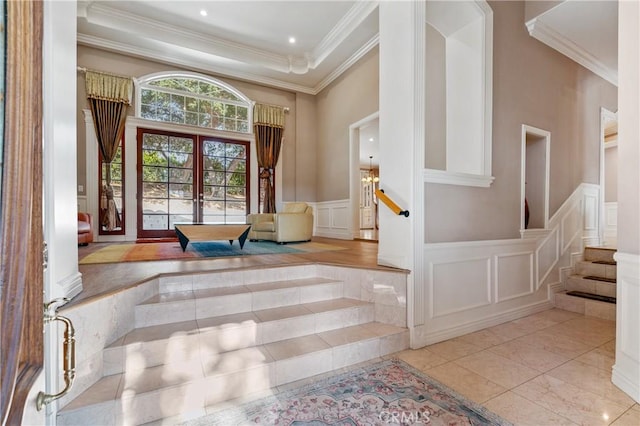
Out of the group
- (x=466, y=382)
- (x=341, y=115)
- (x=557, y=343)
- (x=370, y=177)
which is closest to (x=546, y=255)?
(x=557, y=343)

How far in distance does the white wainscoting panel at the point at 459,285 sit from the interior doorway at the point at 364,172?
5.99 ft

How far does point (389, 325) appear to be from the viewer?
239 centimetres

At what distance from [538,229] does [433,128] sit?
181 centimetres

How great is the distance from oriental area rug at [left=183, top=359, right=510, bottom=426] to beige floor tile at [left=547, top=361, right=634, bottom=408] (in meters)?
0.82

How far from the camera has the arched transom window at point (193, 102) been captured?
5.67m

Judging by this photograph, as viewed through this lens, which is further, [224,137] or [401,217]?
[224,137]

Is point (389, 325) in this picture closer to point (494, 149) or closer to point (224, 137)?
point (494, 149)

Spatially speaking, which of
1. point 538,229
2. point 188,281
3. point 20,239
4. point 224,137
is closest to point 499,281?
point 538,229

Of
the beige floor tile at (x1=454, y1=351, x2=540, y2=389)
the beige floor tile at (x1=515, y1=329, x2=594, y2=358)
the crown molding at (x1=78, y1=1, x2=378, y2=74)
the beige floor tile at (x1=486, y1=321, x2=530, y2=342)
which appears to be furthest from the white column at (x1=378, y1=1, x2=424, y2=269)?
the crown molding at (x1=78, y1=1, x2=378, y2=74)

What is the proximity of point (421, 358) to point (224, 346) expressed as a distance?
1.48m

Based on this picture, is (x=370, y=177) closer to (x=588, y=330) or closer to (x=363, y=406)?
(x=588, y=330)

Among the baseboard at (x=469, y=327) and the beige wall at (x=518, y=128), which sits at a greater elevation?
the beige wall at (x=518, y=128)

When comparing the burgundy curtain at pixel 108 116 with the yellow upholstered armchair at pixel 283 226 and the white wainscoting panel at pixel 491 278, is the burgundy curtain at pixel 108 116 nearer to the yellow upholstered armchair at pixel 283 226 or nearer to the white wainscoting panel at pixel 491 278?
the yellow upholstered armchair at pixel 283 226

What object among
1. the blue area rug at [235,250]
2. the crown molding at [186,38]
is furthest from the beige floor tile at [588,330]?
the crown molding at [186,38]
